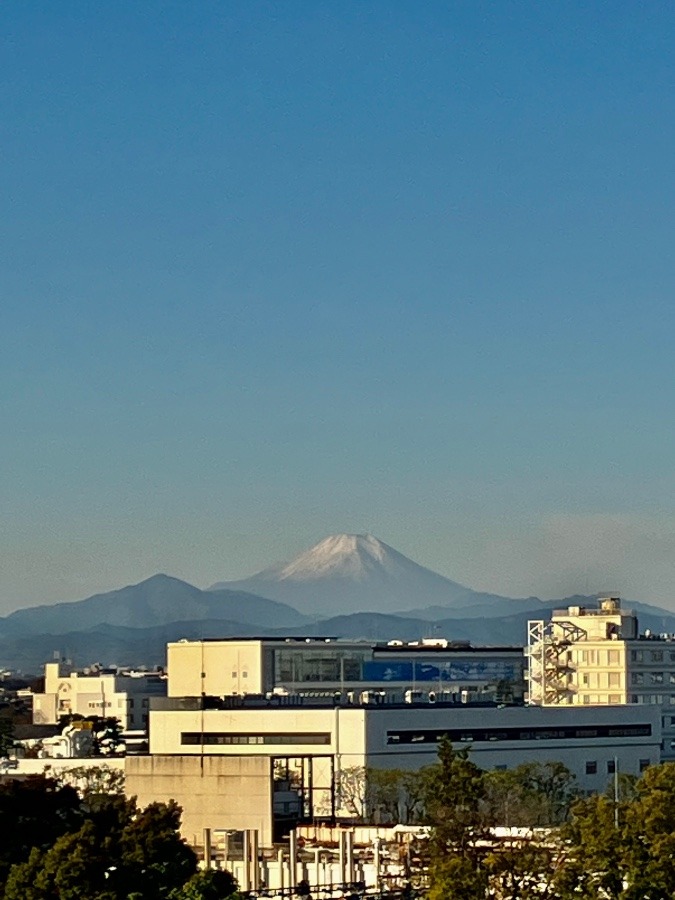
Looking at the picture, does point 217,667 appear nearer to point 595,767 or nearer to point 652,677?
point 652,677

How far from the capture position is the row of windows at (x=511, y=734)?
92.4 m

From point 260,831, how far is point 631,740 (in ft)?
119

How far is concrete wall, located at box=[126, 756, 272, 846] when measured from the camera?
229ft

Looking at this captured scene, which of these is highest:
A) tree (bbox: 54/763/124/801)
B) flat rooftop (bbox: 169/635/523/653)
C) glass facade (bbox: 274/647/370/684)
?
flat rooftop (bbox: 169/635/523/653)

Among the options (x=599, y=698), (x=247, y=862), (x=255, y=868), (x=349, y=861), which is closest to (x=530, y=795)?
(x=247, y=862)

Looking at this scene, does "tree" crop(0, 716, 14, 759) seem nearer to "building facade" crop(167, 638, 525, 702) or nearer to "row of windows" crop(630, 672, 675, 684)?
"building facade" crop(167, 638, 525, 702)

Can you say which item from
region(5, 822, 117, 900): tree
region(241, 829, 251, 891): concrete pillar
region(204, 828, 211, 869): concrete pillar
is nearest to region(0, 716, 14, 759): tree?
region(204, 828, 211, 869): concrete pillar

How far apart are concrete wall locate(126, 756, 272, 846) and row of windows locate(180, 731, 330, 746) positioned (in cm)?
1367

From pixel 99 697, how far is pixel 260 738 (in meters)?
66.2

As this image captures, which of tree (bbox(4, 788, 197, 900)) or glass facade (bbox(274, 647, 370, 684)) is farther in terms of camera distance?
glass facade (bbox(274, 647, 370, 684))

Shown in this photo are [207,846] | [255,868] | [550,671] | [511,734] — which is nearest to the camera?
[255,868]

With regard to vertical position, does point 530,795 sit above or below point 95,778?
below

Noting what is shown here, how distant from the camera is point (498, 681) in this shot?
455 feet

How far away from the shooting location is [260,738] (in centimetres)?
9006
